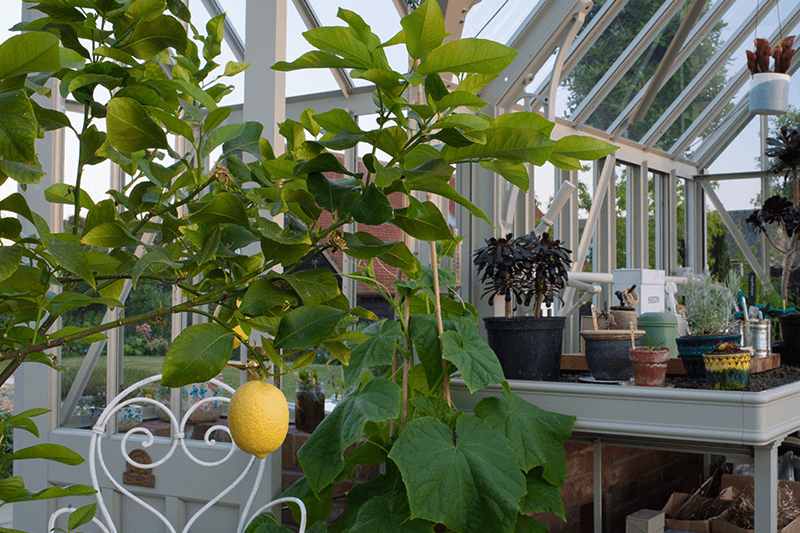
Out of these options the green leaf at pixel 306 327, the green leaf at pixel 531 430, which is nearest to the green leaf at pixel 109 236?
the green leaf at pixel 306 327

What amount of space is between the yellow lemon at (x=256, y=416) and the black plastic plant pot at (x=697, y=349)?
1.36 m

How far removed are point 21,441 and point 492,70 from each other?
2.35m

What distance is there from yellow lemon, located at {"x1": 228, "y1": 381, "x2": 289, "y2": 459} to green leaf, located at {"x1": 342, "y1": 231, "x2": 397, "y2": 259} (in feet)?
0.45

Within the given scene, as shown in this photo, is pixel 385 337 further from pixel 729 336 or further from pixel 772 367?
pixel 772 367

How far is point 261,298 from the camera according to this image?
0.49 m

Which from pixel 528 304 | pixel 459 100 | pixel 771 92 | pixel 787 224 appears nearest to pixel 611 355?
pixel 528 304

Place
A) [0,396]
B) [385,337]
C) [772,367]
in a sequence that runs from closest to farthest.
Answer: [385,337] → [772,367] → [0,396]

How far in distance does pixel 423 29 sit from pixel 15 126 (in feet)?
0.79

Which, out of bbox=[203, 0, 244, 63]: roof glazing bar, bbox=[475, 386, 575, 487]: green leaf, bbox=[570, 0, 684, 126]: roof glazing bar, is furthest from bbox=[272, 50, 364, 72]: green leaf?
bbox=[570, 0, 684, 126]: roof glazing bar

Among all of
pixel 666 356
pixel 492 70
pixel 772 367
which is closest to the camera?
pixel 492 70

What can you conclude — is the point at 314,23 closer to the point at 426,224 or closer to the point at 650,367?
the point at 650,367

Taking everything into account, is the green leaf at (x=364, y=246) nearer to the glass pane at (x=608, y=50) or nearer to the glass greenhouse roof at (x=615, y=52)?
the glass greenhouse roof at (x=615, y=52)

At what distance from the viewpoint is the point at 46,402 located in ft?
7.27

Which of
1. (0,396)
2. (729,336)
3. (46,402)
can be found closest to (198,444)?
(46,402)
